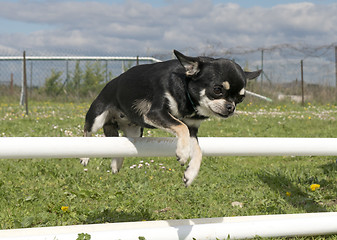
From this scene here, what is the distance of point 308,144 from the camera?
3312 mm

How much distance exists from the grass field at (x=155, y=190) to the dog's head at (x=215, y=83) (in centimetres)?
64

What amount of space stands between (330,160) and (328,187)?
4.54 feet

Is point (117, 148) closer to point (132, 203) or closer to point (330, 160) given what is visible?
point (132, 203)

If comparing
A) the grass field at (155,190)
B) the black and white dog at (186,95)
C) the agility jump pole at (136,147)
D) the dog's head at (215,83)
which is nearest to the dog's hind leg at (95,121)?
the black and white dog at (186,95)

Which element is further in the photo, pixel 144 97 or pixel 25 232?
pixel 144 97

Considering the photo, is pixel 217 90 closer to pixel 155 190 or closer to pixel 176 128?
pixel 176 128

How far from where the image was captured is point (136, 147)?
293cm

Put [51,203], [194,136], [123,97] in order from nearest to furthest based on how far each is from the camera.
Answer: [194,136] < [123,97] < [51,203]

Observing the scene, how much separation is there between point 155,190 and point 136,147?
193 centimetres

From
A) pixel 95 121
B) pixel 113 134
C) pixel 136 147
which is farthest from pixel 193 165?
pixel 113 134

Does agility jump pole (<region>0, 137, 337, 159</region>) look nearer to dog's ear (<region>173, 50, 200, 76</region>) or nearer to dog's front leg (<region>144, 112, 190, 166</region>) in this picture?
dog's front leg (<region>144, 112, 190, 166</region>)

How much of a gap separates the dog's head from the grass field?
2.10ft

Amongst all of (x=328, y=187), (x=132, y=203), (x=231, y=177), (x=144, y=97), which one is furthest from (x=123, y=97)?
(x=328, y=187)

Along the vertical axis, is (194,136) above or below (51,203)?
above
